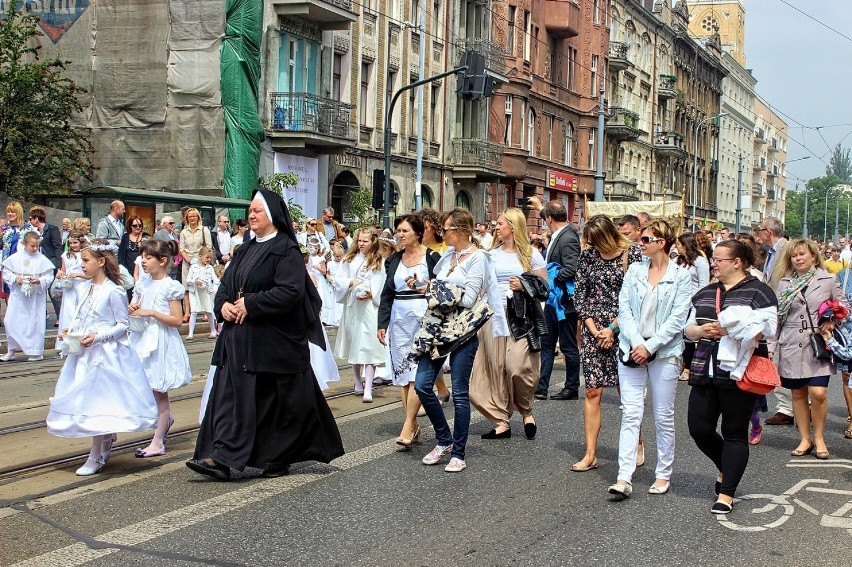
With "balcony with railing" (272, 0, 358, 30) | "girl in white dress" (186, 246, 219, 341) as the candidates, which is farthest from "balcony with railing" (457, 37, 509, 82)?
"girl in white dress" (186, 246, 219, 341)

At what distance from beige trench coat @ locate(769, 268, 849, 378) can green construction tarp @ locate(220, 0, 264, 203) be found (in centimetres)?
2028

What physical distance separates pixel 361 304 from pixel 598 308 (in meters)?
4.18

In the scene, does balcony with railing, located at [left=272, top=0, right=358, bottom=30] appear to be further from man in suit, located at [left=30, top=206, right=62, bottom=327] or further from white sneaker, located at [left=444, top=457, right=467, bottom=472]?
white sneaker, located at [left=444, top=457, right=467, bottom=472]

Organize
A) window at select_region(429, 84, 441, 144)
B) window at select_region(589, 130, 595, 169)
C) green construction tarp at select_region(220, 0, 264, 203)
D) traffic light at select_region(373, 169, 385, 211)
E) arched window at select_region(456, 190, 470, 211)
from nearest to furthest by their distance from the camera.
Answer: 1. traffic light at select_region(373, 169, 385, 211)
2. green construction tarp at select_region(220, 0, 264, 203)
3. window at select_region(429, 84, 441, 144)
4. arched window at select_region(456, 190, 470, 211)
5. window at select_region(589, 130, 595, 169)

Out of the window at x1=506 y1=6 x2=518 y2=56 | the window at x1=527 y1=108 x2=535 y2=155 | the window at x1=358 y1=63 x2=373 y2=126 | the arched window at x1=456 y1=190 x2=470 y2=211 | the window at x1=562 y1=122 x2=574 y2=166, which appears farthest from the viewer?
the window at x1=562 y1=122 x2=574 y2=166

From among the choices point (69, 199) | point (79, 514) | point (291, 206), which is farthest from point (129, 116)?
point (79, 514)

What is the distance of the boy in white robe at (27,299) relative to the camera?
47.4 ft

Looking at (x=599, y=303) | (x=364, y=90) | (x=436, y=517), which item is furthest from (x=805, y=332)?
(x=364, y=90)

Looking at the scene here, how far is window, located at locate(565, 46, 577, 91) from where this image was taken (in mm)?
52625

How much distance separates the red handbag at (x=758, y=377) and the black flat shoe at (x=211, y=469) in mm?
3273

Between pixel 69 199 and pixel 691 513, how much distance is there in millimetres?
24241

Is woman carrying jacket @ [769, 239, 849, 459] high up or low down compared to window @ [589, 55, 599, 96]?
down

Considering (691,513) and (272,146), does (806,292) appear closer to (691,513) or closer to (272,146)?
(691,513)

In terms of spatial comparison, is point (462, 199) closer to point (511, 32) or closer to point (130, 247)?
point (511, 32)
